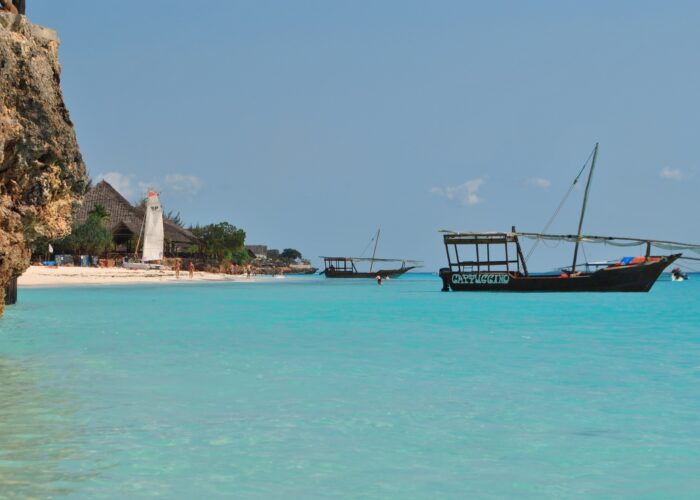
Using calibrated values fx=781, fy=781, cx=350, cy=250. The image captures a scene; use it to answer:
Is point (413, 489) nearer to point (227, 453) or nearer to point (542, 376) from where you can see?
point (227, 453)

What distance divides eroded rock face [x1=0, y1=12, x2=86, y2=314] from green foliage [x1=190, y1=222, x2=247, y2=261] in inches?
2582

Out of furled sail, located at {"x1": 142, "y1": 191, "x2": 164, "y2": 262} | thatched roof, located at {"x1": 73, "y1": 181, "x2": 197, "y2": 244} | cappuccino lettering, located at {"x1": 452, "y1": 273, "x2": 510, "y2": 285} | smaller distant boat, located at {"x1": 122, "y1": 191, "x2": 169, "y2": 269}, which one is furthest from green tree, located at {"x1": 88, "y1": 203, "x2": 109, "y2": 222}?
cappuccino lettering, located at {"x1": 452, "y1": 273, "x2": 510, "y2": 285}

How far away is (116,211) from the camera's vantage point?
6744 centimetres

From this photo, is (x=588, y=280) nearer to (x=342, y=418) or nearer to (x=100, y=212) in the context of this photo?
(x=342, y=418)

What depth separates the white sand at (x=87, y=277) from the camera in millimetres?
41094

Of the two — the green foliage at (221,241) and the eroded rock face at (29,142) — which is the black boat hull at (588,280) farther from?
the green foliage at (221,241)

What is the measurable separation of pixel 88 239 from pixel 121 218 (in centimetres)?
896

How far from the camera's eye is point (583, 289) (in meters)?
39.1

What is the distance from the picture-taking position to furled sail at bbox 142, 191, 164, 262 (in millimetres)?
58406

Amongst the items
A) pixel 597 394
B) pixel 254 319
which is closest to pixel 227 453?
pixel 597 394

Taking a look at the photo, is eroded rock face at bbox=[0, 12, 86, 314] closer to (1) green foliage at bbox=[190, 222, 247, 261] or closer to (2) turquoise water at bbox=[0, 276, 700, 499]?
(2) turquoise water at bbox=[0, 276, 700, 499]

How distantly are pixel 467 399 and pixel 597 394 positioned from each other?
1.51 metres

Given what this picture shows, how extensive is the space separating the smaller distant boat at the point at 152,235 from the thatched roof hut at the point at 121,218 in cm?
482

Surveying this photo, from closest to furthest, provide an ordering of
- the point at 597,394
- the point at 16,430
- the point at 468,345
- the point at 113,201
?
the point at 16,430
the point at 597,394
the point at 468,345
the point at 113,201
